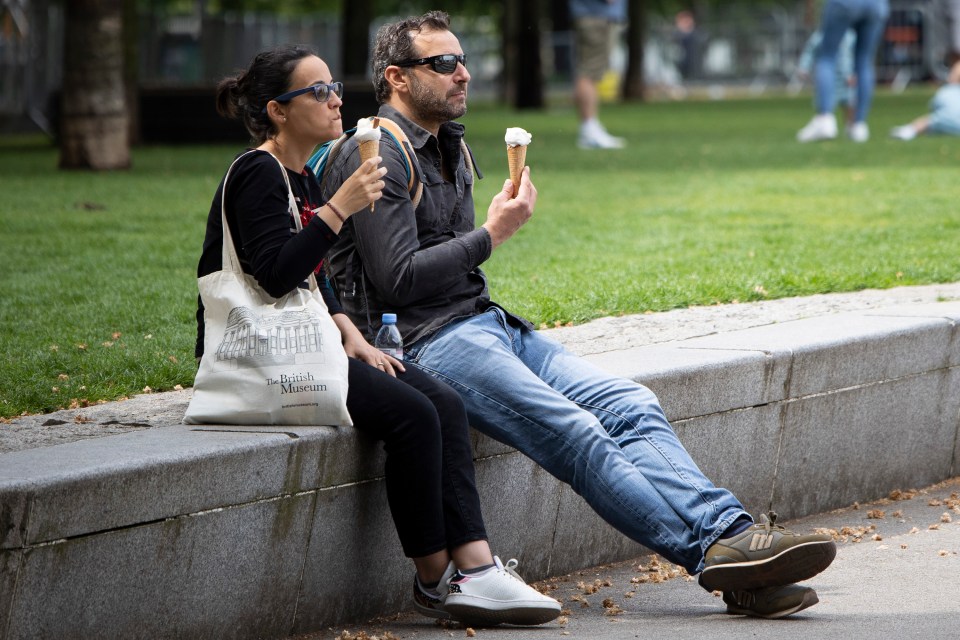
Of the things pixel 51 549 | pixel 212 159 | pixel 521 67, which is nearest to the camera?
pixel 51 549

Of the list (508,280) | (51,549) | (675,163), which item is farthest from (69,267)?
(675,163)

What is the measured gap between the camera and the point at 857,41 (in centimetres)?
1570

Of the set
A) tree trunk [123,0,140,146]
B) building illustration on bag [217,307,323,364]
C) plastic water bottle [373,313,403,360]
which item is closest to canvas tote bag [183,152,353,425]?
building illustration on bag [217,307,323,364]

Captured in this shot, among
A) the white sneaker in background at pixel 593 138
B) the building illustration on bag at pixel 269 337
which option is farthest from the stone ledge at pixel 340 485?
the white sneaker in background at pixel 593 138

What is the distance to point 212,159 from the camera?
15.2 meters

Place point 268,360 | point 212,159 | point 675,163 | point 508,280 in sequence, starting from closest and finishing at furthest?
point 268,360 → point 508,280 → point 675,163 → point 212,159

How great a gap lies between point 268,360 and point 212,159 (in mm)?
11582

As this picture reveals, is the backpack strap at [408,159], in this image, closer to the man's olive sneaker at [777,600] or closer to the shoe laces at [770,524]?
the shoe laces at [770,524]

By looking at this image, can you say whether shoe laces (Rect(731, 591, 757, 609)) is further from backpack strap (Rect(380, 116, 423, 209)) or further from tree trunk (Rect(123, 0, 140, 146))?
tree trunk (Rect(123, 0, 140, 146))

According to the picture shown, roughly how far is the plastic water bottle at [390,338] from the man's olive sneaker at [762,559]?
1.03 metres

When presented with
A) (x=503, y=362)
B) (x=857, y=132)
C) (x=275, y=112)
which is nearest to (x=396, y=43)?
(x=275, y=112)

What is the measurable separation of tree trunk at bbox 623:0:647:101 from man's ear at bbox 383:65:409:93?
28818mm

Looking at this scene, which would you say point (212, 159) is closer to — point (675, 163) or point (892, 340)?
point (675, 163)

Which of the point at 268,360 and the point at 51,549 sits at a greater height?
the point at 268,360
